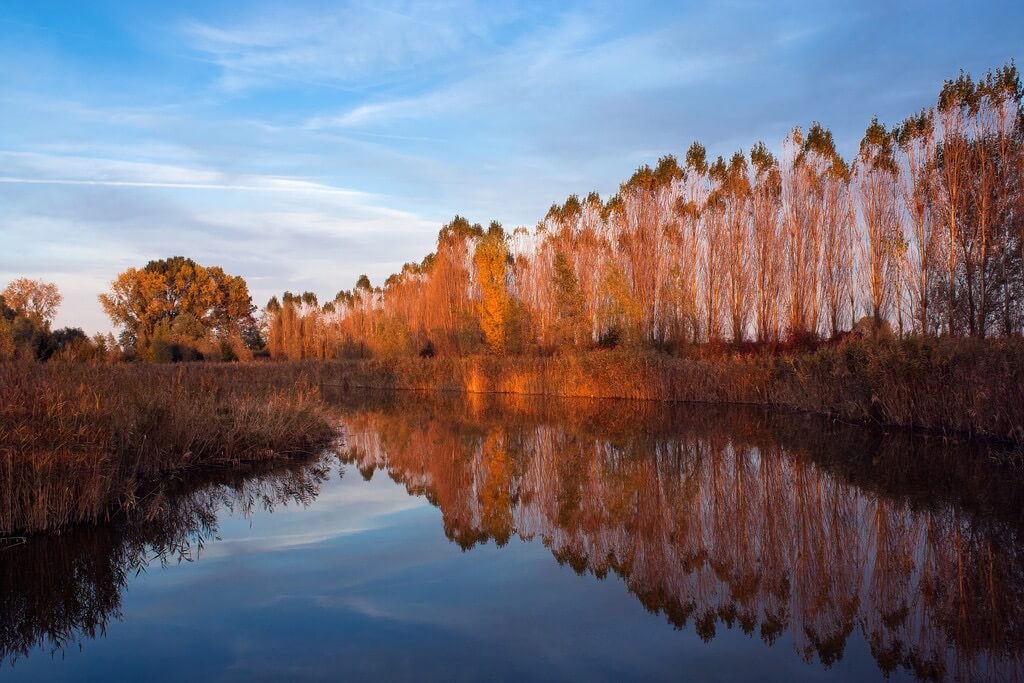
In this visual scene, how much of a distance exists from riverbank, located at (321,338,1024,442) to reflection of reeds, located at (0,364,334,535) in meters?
11.3

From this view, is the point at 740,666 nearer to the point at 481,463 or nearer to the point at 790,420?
the point at 481,463

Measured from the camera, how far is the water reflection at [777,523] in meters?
4.61

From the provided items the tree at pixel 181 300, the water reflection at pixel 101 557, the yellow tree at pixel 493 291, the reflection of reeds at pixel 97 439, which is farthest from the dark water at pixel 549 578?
the tree at pixel 181 300

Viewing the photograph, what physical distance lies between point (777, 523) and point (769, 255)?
75.6ft

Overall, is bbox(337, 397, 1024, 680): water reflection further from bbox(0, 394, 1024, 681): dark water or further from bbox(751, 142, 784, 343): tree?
bbox(751, 142, 784, 343): tree

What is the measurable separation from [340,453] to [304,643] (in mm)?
8735

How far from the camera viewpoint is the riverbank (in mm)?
11320

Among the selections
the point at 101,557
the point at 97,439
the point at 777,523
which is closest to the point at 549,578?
the point at 777,523

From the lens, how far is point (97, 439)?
736 cm

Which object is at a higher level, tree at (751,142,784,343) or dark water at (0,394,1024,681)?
tree at (751,142,784,343)

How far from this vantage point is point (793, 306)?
89.9ft

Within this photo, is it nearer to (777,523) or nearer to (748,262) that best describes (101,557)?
(777,523)

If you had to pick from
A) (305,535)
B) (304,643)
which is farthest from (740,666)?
(305,535)

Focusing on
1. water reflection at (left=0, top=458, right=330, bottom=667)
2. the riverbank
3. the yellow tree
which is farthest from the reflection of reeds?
the yellow tree
